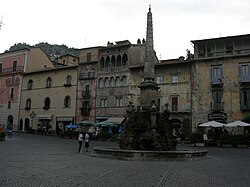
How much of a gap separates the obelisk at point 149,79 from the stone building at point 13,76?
35403 mm

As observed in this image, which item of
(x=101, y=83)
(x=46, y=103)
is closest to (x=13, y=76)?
(x=46, y=103)

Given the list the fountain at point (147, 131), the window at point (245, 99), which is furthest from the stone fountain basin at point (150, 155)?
the window at point (245, 99)

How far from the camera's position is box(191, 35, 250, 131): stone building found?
32.5 meters

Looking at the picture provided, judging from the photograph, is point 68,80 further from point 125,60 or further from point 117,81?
point 125,60

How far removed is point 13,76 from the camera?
166ft

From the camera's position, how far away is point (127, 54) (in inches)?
1555

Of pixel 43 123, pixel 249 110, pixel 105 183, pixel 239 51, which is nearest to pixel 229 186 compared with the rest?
pixel 105 183

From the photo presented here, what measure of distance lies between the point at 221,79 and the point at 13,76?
3473 centimetres

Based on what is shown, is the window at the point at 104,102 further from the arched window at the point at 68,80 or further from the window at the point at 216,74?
the window at the point at 216,74

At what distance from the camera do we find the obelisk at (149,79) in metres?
17.3

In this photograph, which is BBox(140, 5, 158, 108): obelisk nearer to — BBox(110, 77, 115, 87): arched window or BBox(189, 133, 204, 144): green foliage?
BBox(189, 133, 204, 144): green foliage

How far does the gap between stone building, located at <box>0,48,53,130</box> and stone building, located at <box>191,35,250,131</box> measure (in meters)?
28.8

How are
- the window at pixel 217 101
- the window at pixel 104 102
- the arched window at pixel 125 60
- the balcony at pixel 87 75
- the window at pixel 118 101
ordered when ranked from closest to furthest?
the window at pixel 217 101 → the window at pixel 118 101 → the arched window at pixel 125 60 → the window at pixel 104 102 → the balcony at pixel 87 75

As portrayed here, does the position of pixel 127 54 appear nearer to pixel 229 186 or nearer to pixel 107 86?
pixel 107 86
